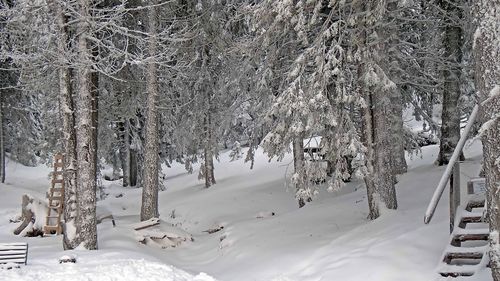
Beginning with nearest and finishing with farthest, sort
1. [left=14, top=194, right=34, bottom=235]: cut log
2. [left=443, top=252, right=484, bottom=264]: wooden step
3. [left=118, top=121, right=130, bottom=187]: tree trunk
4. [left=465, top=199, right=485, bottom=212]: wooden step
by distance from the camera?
[left=443, top=252, right=484, bottom=264]: wooden step < [left=465, top=199, right=485, bottom=212]: wooden step < [left=14, top=194, right=34, bottom=235]: cut log < [left=118, top=121, right=130, bottom=187]: tree trunk

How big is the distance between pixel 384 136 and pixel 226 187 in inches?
482

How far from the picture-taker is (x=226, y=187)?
2088cm

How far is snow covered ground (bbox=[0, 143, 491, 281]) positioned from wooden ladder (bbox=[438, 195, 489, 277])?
20 centimetres

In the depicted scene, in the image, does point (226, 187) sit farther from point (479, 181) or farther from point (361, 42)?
point (479, 181)

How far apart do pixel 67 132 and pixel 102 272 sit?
424 centimetres

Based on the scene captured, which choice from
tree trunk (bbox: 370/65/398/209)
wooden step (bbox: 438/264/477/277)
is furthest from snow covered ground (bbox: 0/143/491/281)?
tree trunk (bbox: 370/65/398/209)

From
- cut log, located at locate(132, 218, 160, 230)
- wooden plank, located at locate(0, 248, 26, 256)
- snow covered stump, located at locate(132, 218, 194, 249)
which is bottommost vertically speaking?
snow covered stump, located at locate(132, 218, 194, 249)

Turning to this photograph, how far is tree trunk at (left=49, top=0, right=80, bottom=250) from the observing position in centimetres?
997

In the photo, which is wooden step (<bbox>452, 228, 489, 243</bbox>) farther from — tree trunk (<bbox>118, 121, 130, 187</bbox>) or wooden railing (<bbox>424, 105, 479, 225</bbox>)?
tree trunk (<bbox>118, 121, 130, 187</bbox>)

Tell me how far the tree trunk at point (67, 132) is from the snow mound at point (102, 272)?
1927 mm

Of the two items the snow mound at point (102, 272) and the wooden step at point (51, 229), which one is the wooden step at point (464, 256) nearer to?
the snow mound at point (102, 272)

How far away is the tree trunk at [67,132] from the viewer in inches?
392

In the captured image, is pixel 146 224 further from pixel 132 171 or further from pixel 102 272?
pixel 132 171

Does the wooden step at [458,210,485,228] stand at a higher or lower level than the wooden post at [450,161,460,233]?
lower
